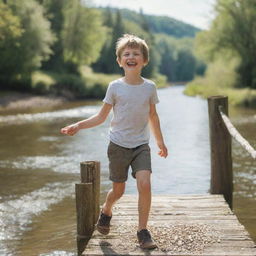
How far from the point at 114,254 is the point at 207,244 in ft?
3.14

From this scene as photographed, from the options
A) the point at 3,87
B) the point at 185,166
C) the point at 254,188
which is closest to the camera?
the point at 254,188

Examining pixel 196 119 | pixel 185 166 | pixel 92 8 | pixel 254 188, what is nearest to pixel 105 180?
pixel 185 166

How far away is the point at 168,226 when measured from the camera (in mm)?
5840

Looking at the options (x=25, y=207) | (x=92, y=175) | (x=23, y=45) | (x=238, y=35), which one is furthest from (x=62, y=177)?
(x=238, y=35)

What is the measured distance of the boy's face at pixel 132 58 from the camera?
17.0ft

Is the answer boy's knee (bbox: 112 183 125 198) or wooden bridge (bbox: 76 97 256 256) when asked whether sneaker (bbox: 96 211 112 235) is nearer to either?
wooden bridge (bbox: 76 97 256 256)

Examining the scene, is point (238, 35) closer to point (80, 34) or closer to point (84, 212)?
point (80, 34)

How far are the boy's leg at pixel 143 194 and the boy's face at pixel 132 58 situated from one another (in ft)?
3.49

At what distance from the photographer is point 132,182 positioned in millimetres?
11328

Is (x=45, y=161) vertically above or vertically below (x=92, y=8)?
below

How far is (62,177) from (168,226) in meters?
6.33

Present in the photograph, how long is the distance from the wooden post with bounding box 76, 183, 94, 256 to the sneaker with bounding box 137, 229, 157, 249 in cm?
74

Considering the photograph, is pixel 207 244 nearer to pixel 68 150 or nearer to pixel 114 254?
pixel 114 254

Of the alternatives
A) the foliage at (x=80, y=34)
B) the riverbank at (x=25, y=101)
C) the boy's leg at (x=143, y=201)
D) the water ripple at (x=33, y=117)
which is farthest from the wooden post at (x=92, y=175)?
the foliage at (x=80, y=34)
